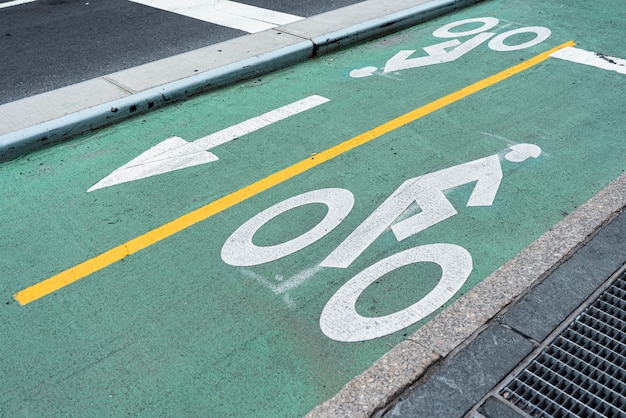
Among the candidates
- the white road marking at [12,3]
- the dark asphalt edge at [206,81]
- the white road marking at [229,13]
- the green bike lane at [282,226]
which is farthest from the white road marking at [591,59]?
the white road marking at [12,3]

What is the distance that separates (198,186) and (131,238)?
85 centimetres

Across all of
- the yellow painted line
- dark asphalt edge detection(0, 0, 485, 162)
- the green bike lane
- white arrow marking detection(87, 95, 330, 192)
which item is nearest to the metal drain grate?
the green bike lane

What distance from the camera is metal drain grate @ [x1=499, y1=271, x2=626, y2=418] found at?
335 centimetres

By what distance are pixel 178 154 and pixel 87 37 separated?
13.2 feet

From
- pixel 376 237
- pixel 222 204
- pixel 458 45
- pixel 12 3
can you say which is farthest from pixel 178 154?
pixel 12 3

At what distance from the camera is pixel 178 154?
5977 mm

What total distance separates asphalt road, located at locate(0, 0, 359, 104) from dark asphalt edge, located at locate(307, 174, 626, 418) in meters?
5.35

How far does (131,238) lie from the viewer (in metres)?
4.86

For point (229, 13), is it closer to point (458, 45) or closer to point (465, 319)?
point (458, 45)

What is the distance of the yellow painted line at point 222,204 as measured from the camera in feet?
14.5

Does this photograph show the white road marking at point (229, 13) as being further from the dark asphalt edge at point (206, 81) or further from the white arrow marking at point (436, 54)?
the white arrow marking at point (436, 54)

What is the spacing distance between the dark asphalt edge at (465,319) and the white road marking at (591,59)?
302cm

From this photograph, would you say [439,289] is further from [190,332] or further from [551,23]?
[551,23]

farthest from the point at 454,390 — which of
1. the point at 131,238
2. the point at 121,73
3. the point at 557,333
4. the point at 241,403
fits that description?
the point at 121,73
